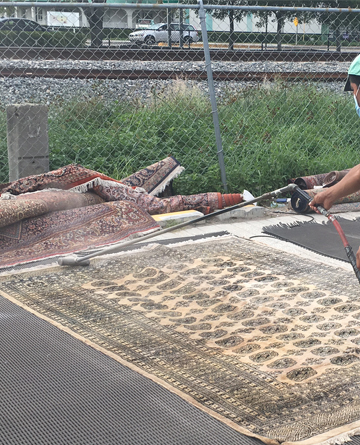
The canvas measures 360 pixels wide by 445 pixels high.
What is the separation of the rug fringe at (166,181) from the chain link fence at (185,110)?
31 cm

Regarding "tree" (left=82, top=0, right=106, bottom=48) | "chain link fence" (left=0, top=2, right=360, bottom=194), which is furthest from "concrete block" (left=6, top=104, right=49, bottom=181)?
"tree" (left=82, top=0, right=106, bottom=48)

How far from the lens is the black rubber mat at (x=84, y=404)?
7.76ft

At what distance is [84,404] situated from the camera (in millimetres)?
2605

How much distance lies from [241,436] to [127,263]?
232 centimetres

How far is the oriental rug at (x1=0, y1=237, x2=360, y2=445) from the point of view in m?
2.60

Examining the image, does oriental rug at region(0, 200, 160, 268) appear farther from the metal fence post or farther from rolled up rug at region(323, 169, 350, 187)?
rolled up rug at region(323, 169, 350, 187)

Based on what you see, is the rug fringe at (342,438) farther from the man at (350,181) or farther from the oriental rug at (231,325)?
the man at (350,181)

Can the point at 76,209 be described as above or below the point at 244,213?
above

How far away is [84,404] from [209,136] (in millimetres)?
5059

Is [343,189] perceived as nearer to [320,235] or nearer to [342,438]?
[342,438]

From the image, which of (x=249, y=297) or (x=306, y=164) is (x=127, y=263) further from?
(x=306, y=164)

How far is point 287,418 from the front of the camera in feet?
8.20

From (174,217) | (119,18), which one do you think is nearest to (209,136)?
(119,18)

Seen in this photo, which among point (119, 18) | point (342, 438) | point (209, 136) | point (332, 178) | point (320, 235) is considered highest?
point (119, 18)
